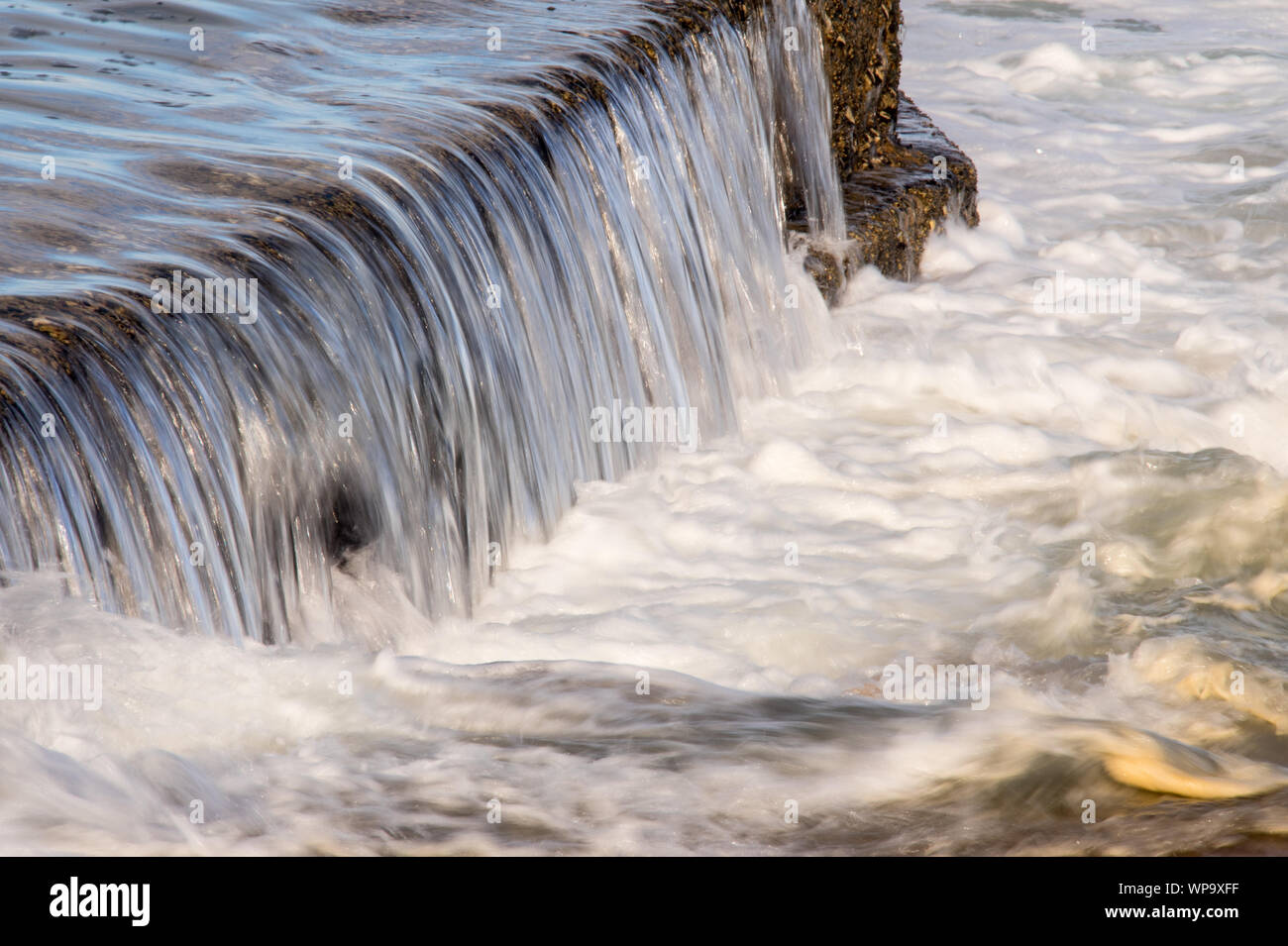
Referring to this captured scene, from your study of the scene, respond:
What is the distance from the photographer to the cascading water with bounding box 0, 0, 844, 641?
3350 millimetres

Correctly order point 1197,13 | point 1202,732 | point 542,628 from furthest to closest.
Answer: point 1197,13, point 542,628, point 1202,732

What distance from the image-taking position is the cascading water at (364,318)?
335cm

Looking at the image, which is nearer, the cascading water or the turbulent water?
the turbulent water

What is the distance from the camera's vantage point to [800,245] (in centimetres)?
737

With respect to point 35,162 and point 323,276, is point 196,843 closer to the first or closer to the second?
point 323,276

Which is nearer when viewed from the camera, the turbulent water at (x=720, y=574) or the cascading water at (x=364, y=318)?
the turbulent water at (x=720, y=574)

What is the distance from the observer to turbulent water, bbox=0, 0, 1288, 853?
2.84 metres

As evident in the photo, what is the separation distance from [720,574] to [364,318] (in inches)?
57.1

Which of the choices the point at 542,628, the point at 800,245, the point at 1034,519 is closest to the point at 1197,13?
the point at 800,245

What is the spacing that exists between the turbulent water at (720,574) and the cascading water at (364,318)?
22 millimetres

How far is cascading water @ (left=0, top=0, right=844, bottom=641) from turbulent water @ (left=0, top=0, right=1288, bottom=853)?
22 millimetres
